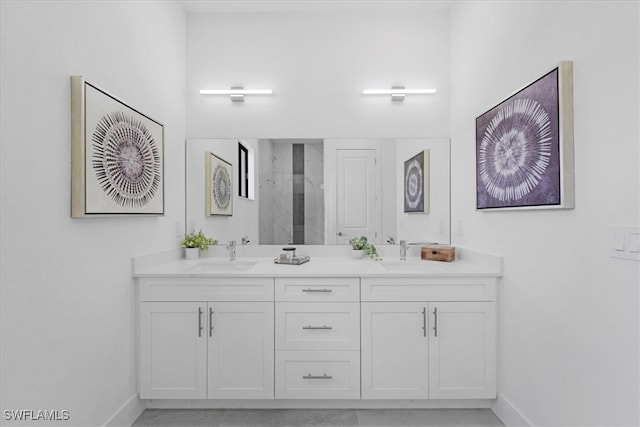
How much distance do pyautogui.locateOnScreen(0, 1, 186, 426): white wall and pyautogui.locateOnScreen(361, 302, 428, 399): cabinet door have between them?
54.9 inches

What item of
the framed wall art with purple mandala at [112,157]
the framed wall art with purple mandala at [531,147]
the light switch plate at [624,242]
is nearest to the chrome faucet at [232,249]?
the framed wall art with purple mandala at [112,157]

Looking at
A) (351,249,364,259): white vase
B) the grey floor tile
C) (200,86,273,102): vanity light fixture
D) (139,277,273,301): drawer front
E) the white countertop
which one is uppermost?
(200,86,273,102): vanity light fixture

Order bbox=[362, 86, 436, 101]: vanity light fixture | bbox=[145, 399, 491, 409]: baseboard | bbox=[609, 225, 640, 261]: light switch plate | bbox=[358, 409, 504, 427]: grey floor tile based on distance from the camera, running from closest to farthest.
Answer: bbox=[609, 225, 640, 261]: light switch plate
bbox=[358, 409, 504, 427]: grey floor tile
bbox=[145, 399, 491, 409]: baseboard
bbox=[362, 86, 436, 101]: vanity light fixture

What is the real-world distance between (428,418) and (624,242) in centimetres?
147

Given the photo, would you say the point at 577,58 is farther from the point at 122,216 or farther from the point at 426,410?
the point at 122,216

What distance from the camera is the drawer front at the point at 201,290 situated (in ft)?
6.81

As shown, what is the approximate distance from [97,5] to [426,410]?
2887mm

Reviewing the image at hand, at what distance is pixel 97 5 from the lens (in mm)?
1718

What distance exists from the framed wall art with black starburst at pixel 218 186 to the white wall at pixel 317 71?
0.75 feet

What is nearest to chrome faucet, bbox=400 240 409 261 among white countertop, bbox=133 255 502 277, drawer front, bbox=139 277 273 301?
white countertop, bbox=133 255 502 277

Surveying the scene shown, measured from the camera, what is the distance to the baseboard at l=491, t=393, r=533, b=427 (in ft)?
6.03

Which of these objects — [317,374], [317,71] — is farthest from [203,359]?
[317,71]

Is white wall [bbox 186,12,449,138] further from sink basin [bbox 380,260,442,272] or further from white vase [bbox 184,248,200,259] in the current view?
sink basin [bbox 380,260,442,272]

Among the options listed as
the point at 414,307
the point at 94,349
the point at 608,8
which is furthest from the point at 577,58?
the point at 94,349
